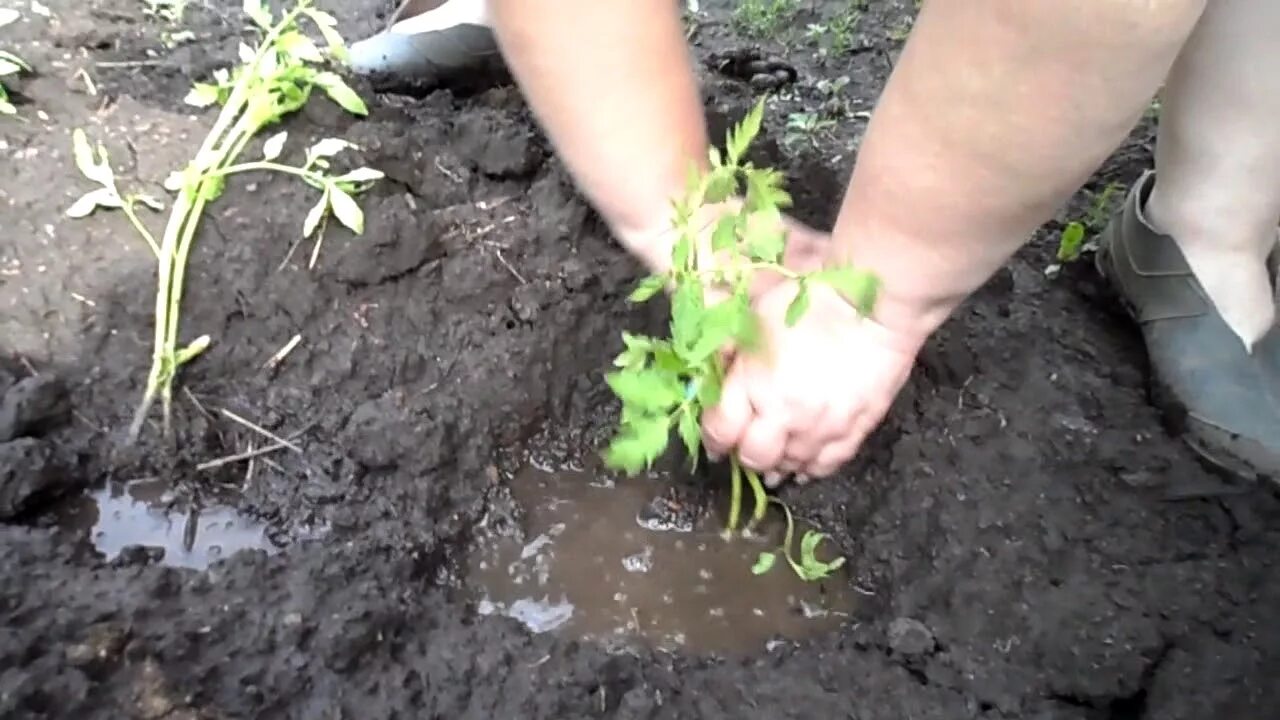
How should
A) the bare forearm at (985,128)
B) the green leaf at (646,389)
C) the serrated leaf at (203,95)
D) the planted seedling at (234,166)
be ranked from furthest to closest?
the serrated leaf at (203,95) → the planted seedling at (234,166) → the green leaf at (646,389) → the bare forearm at (985,128)

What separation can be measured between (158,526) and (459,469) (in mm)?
348

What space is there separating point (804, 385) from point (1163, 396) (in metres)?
0.52

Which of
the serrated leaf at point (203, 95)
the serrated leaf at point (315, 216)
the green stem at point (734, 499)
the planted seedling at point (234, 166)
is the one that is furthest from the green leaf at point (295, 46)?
the green stem at point (734, 499)

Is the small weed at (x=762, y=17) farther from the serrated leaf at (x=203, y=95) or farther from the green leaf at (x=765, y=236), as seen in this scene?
the green leaf at (x=765, y=236)

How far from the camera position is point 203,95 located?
165 cm

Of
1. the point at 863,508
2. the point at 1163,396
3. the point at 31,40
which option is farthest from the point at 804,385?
the point at 31,40

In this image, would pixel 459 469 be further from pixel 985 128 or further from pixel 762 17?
pixel 762 17

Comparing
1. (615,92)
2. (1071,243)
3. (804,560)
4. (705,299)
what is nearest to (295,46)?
(615,92)

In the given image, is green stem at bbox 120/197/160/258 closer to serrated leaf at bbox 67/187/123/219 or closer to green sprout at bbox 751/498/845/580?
serrated leaf at bbox 67/187/123/219

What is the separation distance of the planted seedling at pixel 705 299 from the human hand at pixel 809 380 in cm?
4

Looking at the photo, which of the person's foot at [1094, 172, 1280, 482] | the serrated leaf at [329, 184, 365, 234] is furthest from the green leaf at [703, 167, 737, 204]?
the person's foot at [1094, 172, 1280, 482]

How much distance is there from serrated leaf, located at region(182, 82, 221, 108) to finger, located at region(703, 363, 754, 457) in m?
0.87

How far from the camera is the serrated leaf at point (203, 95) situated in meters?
1.64

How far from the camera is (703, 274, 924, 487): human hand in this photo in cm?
122
